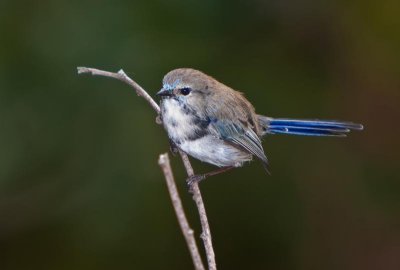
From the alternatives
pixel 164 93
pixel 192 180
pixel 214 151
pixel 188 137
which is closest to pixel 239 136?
pixel 214 151

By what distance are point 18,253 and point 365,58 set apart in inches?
109

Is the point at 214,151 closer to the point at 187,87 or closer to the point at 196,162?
the point at 187,87

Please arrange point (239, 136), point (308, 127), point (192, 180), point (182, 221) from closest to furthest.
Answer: point (182, 221), point (192, 180), point (239, 136), point (308, 127)

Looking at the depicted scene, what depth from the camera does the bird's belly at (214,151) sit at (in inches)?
158

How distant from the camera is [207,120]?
417 centimetres

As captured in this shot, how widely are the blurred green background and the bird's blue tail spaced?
2.59ft

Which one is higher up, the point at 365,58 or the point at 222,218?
the point at 365,58

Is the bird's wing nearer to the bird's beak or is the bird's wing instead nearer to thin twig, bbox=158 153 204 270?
the bird's beak

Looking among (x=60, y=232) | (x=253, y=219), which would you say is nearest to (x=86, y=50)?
(x=60, y=232)

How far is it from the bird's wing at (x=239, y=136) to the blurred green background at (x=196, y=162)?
115 cm

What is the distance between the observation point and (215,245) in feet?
19.1

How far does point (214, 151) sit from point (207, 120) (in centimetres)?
16

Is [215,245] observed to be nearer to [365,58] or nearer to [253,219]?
[253,219]

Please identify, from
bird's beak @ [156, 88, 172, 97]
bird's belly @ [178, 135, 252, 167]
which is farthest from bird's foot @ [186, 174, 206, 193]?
bird's beak @ [156, 88, 172, 97]
